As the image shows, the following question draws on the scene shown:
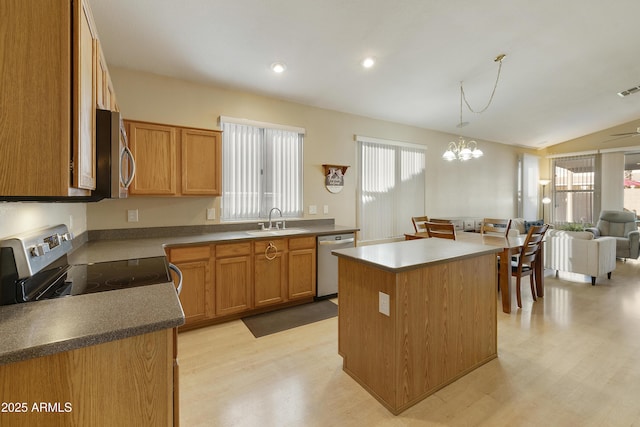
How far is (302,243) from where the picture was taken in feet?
11.3

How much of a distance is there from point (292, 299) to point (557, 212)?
808 centimetres

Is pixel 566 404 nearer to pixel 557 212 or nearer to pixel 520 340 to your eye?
pixel 520 340

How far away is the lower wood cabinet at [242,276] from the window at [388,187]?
5.34 feet

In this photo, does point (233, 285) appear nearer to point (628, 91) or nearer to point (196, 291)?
point (196, 291)

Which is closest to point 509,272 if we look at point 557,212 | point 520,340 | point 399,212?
point 520,340

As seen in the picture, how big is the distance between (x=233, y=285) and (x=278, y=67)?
2397 millimetres

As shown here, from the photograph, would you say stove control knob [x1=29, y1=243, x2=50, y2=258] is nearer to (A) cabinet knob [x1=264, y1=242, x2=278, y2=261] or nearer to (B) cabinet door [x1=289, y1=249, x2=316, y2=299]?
(A) cabinet knob [x1=264, y1=242, x2=278, y2=261]

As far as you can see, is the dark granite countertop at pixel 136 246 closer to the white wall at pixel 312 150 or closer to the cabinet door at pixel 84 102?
the white wall at pixel 312 150

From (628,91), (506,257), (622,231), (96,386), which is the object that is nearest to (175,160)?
(96,386)

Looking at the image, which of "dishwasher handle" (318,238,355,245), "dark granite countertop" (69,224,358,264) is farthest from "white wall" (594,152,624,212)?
"dark granite countertop" (69,224,358,264)

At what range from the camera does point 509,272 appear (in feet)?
10.5

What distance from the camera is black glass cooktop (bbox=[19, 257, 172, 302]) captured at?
4.31 ft

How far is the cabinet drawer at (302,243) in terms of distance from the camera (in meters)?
3.38

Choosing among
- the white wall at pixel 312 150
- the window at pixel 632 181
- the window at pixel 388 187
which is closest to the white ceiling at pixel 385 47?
the white wall at pixel 312 150
